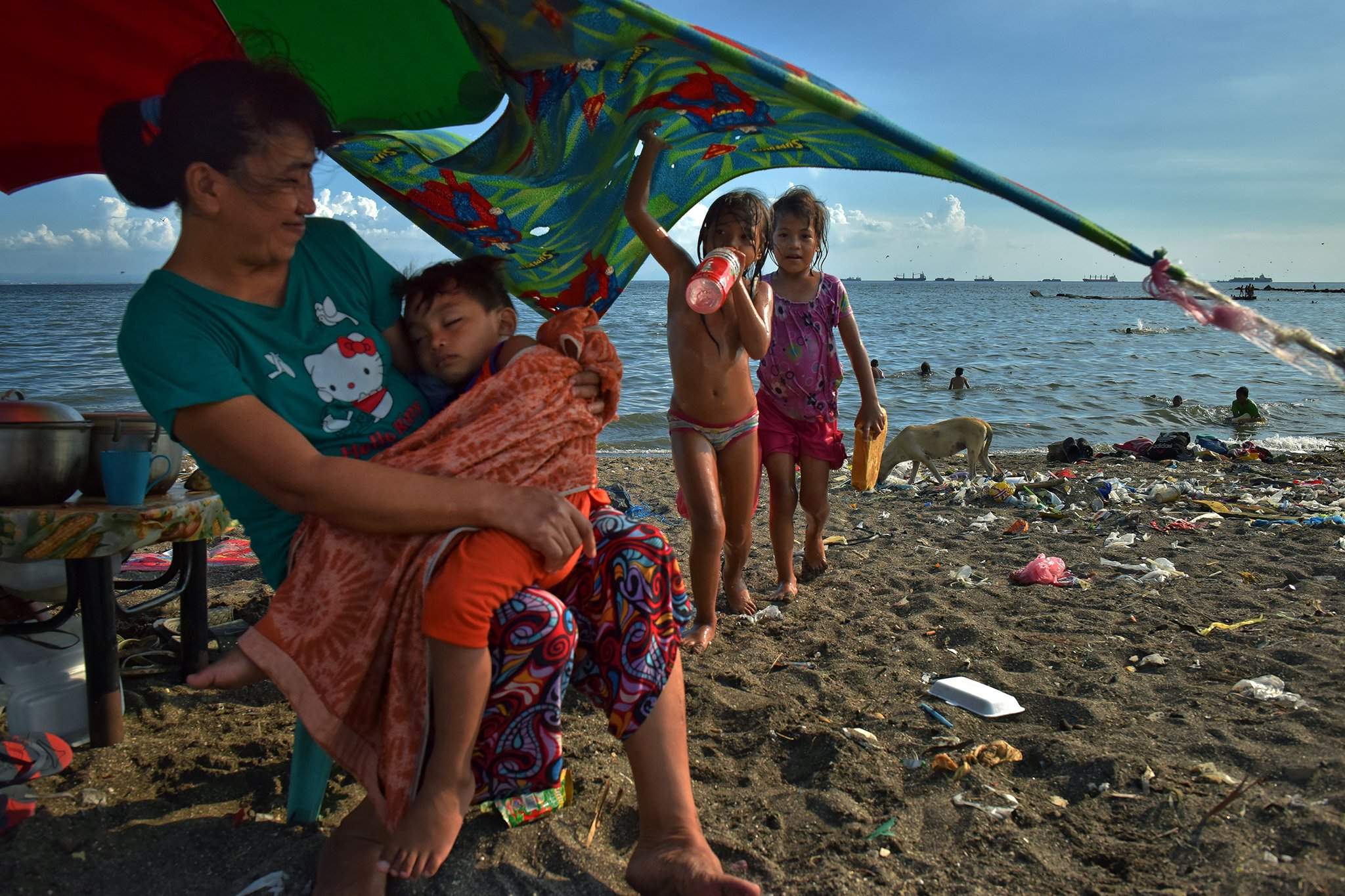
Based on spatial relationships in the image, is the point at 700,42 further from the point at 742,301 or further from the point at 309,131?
the point at 742,301

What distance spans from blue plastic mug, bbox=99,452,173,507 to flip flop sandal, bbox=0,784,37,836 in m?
0.73

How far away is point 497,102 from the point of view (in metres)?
2.56

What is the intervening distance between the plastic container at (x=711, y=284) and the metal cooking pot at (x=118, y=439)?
5.41 feet

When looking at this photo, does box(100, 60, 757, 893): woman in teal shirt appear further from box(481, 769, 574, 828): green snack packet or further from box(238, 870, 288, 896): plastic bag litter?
box(481, 769, 574, 828): green snack packet

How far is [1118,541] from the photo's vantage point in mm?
4918

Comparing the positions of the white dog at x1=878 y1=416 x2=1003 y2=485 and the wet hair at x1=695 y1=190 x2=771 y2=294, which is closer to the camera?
the wet hair at x1=695 y1=190 x2=771 y2=294

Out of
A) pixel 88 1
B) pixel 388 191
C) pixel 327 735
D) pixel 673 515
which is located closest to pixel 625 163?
pixel 388 191

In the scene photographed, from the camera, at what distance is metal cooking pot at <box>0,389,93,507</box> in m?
2.31

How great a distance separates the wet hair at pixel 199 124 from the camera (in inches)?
72.2

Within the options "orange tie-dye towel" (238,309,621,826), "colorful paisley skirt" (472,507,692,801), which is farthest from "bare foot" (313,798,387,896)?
"colorful paisley skirt" (472,507,692,801)

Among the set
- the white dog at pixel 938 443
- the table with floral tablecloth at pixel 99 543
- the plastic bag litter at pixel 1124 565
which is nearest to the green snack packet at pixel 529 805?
the table with floral tablecloth at pixel 99 543

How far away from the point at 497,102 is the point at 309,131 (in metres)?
0.74

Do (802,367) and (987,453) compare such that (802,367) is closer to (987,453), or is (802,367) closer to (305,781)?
(305,781)

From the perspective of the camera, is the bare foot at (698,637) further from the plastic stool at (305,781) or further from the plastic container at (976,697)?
the plastic stool at (305,781)
